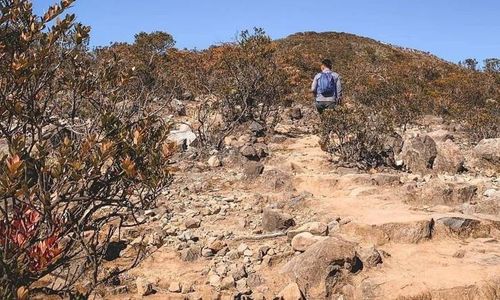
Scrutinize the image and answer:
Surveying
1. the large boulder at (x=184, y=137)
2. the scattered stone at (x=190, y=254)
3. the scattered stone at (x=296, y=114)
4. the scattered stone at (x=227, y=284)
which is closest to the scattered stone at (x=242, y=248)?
the scattered stone at (x=190, y=254)

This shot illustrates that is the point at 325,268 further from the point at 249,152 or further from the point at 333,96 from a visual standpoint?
the point at 333,96

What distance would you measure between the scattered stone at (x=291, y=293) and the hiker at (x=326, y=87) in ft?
19.8

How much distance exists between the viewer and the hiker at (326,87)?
10.0 m

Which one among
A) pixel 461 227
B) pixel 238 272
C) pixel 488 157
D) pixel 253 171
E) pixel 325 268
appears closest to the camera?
pixel 325 268

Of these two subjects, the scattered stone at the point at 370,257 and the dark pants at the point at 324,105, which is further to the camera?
the dark pants at the point at 324,105

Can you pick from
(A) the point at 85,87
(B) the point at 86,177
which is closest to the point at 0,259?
Result: (B) the point at 86,177

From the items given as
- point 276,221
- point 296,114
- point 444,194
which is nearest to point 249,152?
point 276,221

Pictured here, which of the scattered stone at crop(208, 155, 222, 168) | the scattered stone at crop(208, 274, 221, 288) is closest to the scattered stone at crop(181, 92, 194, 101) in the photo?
the scattered stone at crop(208, 155, 222, 168)

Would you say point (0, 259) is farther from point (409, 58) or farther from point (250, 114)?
point (409, 58)

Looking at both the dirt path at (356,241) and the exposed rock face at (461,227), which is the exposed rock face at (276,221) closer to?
the dirt path at (356,241)

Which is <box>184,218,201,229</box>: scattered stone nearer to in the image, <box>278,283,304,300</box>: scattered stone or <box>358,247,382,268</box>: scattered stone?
<box>278,283,304,300</box>: scattered stone

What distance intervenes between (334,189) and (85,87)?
493 centimetres

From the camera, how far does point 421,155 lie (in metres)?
9.20

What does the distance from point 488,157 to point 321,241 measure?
6073 mm
